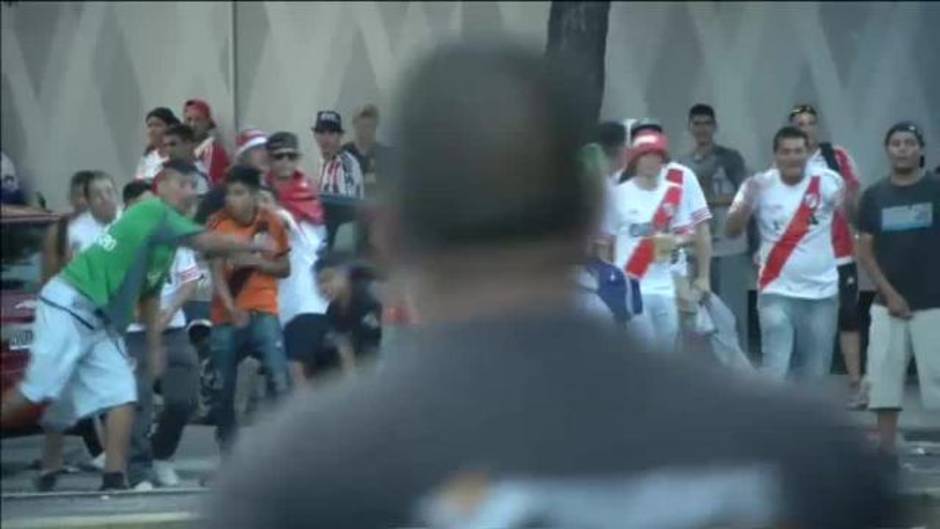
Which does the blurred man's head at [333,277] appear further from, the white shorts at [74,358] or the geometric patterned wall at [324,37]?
the geometric patterned wall at [324,37]

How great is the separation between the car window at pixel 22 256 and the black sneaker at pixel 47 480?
3.22ft

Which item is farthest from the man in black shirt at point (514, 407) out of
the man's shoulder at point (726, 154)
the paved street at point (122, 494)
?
the man's shoulder at point (726, 154)

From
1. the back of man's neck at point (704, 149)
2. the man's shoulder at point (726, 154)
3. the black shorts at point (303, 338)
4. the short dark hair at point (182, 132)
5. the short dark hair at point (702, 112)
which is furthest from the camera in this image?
the short dark hair at point (702, 112)

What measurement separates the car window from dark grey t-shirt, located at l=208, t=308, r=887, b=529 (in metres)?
9.47

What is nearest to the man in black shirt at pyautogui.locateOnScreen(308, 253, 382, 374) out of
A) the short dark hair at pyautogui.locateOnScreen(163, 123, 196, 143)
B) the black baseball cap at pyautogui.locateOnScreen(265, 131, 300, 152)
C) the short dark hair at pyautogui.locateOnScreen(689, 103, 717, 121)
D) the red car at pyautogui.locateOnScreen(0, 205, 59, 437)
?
the black baseball cap at pyautogui.locateOnScreen(265, 131, 300, 152)

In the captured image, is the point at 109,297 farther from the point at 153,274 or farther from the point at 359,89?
the point at 359,89

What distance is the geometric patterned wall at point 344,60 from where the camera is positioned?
53.9 feet

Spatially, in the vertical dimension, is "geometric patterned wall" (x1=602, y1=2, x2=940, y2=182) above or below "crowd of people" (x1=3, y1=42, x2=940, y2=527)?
above

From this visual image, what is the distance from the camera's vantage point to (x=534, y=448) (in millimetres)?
2164

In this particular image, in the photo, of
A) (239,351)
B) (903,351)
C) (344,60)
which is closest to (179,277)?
(239,351)

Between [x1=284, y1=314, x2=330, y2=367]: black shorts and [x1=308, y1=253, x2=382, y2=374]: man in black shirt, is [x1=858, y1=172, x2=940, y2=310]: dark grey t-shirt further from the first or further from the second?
[x1=284, y1=314, x2=330, y2=367]: black shorts

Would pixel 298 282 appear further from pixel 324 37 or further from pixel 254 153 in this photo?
pixel 324 37

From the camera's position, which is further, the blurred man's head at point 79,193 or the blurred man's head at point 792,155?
the blurred man's head at point 79,193

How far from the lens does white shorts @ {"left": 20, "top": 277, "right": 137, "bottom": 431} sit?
34.0ft
